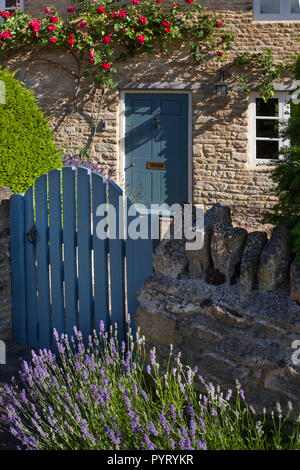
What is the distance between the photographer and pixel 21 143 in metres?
6.03

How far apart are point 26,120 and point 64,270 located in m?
1.77

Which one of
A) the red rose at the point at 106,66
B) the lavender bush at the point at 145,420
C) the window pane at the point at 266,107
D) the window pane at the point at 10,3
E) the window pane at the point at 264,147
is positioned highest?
the window pane at the point at 10,3

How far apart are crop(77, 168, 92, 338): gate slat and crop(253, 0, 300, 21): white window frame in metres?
7.04

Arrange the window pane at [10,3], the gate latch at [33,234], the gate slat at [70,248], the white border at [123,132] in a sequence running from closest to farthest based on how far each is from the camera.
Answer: the gate slat at [70,248] → the gate latch at [33,234] → the white border at [123,132] → the window pane at [10,3]

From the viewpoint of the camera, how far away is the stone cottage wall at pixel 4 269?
17.5ft

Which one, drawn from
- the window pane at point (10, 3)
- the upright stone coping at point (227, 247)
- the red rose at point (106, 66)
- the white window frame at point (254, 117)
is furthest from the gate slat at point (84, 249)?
the window pane at point (10, 3)

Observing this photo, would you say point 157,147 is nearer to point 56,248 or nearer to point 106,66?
point 106,66

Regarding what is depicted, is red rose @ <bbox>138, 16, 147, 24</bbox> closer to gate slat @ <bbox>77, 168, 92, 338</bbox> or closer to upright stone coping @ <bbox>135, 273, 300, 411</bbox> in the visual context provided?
gate slat @ <bbox>77, 168, 92, 338</bbox>

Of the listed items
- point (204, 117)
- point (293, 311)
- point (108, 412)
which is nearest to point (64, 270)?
point (108, 412)

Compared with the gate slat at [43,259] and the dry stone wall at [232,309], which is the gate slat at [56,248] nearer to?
the gate slat at [43,259]

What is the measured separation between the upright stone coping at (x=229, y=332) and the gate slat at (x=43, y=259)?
1157 mm

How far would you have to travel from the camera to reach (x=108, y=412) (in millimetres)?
3568

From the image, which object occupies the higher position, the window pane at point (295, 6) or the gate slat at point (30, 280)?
the window pane at point (295, 6)

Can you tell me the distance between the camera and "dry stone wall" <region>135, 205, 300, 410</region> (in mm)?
3572
